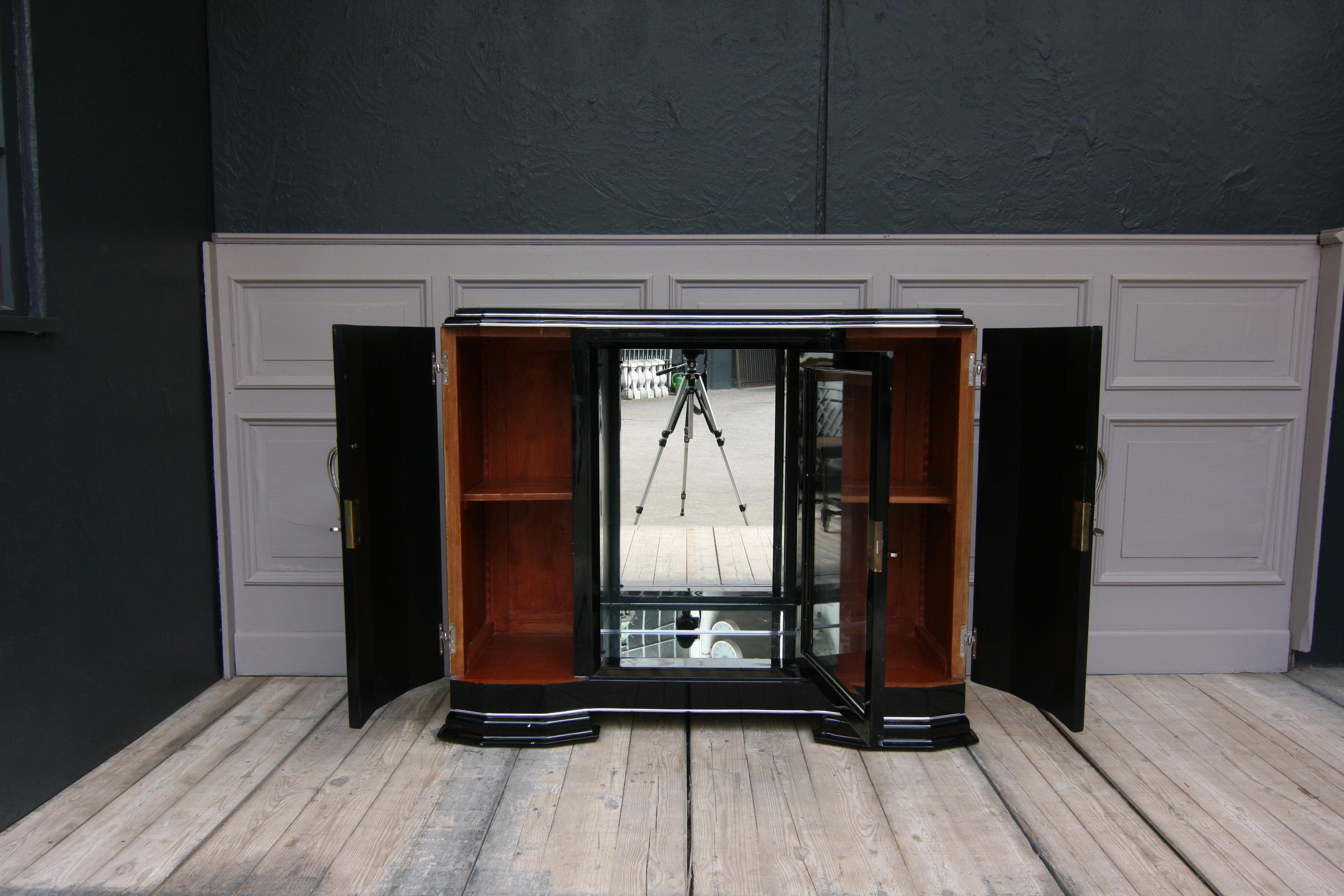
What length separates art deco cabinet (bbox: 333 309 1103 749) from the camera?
97.8 inches

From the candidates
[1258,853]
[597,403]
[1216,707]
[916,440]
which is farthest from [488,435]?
[1216,707]

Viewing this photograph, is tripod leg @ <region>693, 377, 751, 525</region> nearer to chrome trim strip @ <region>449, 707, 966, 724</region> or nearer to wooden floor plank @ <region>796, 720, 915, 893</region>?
chrome trim strip @ <region>449, 707, 966, 724</region>

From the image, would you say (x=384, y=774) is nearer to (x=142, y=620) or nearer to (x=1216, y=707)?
(x=142, y=620)

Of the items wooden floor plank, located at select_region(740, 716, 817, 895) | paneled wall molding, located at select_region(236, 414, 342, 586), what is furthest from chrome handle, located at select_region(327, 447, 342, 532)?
wooden floor plank, located at select_region(740, 716, 817, 895)

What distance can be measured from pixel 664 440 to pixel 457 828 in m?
1.33

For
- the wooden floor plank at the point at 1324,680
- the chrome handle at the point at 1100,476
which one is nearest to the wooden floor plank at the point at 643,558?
the chrome handle at the point at 1100,476

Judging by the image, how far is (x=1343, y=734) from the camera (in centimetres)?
276

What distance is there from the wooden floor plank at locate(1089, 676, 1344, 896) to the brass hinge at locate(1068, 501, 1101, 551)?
739 mm

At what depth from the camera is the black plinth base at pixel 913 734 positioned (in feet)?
8.63

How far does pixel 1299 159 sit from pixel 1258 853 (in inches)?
101

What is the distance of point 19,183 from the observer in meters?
2.30

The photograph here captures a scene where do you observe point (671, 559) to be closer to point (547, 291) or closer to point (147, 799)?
point (547, 291)

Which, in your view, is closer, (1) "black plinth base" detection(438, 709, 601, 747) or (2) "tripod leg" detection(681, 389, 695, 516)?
(1) "black plinth base" detection(438, 709, 601, 747)

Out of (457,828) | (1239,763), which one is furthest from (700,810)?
(1239,763)
